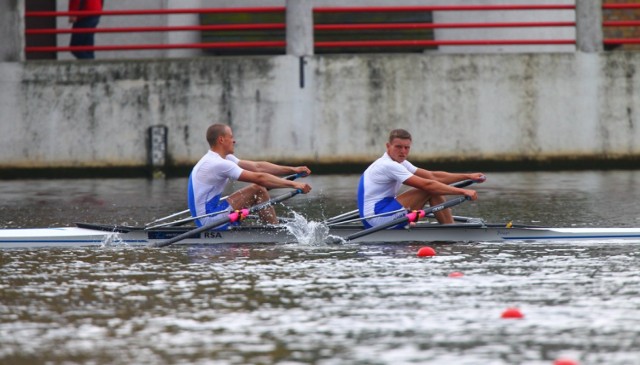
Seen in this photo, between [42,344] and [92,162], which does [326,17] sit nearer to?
[92,162]

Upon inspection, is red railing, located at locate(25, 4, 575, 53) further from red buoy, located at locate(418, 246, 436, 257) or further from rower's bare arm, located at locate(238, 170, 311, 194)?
red buoy, located at locate(418, 246, 436, 257)

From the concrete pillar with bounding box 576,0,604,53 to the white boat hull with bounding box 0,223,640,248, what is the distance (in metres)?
11.0

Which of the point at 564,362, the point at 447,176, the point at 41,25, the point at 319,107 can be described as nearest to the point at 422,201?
the point at 447,176

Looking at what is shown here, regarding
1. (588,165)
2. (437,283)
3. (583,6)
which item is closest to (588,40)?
(583,6)

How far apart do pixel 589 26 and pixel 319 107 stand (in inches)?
195

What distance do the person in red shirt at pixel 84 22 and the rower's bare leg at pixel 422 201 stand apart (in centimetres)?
1160

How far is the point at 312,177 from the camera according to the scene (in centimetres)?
2344

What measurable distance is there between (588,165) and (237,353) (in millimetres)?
16969

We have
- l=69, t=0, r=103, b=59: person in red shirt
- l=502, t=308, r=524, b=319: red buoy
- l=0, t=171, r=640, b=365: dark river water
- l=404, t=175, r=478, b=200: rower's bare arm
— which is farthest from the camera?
l=69, t=0, r=103, b=59: person in red shirt

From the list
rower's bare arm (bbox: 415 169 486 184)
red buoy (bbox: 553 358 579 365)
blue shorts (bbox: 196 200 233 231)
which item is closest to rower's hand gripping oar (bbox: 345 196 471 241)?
rower's bare arm (bbox: 415 169 486 184)

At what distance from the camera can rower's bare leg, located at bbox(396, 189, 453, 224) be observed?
13789 millimetres

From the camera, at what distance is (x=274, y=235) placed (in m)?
13.7

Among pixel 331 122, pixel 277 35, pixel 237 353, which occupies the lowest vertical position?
pixel 237 353

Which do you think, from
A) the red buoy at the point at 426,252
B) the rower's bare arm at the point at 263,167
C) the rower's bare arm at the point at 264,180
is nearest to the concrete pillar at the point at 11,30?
the rower's bare arm at the point at 263,167
